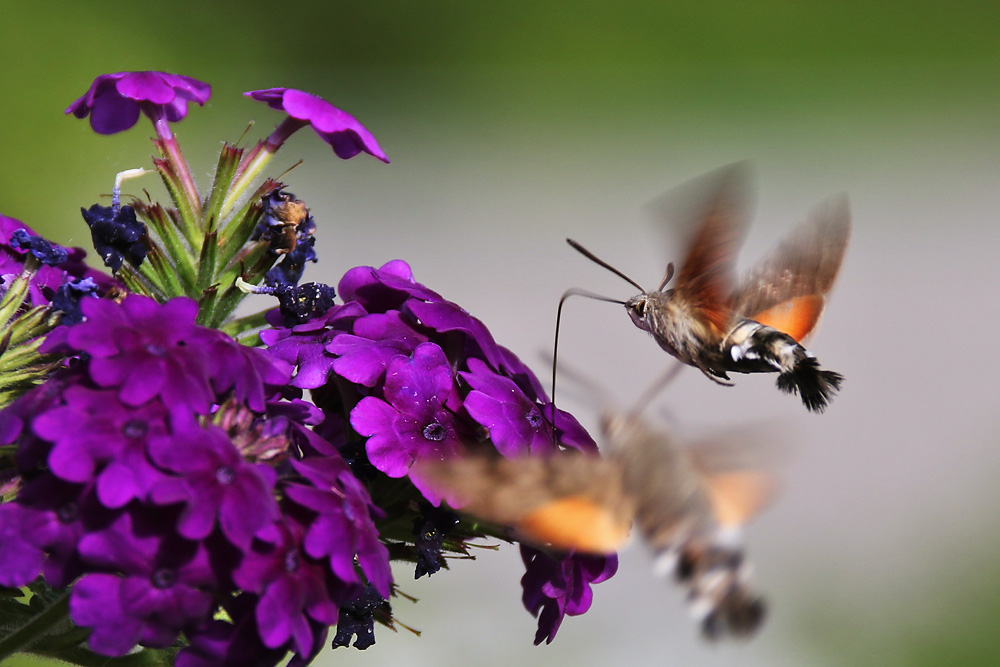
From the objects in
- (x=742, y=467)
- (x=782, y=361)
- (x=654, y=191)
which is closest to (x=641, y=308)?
(x=782, y=361)

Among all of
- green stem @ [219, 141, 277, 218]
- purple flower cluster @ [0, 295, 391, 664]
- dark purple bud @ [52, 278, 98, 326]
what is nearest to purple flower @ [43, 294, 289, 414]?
purple flower cluster @ [0, 295, 391, 664]

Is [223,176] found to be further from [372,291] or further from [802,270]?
[802,270]

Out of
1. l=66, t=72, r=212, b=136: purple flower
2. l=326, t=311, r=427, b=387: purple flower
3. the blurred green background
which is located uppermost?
l=66, t=72, r=212, b=136: purple flower

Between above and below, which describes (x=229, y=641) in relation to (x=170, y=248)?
below

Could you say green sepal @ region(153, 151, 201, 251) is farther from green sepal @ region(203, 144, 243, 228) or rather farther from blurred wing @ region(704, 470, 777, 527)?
blurred wing @ region(704, 470, 777, 527)

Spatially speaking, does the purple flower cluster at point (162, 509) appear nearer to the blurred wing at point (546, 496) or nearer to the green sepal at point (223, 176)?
the blurred wing at point (546, 496)

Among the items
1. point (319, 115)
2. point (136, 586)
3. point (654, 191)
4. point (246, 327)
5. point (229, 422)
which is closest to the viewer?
point (136, 586)

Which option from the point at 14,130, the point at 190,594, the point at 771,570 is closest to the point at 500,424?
the point at 190,594

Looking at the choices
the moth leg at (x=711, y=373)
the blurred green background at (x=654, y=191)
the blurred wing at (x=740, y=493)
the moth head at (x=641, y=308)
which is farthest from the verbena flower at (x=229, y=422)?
the blurred green background at (x=654, y=191)
